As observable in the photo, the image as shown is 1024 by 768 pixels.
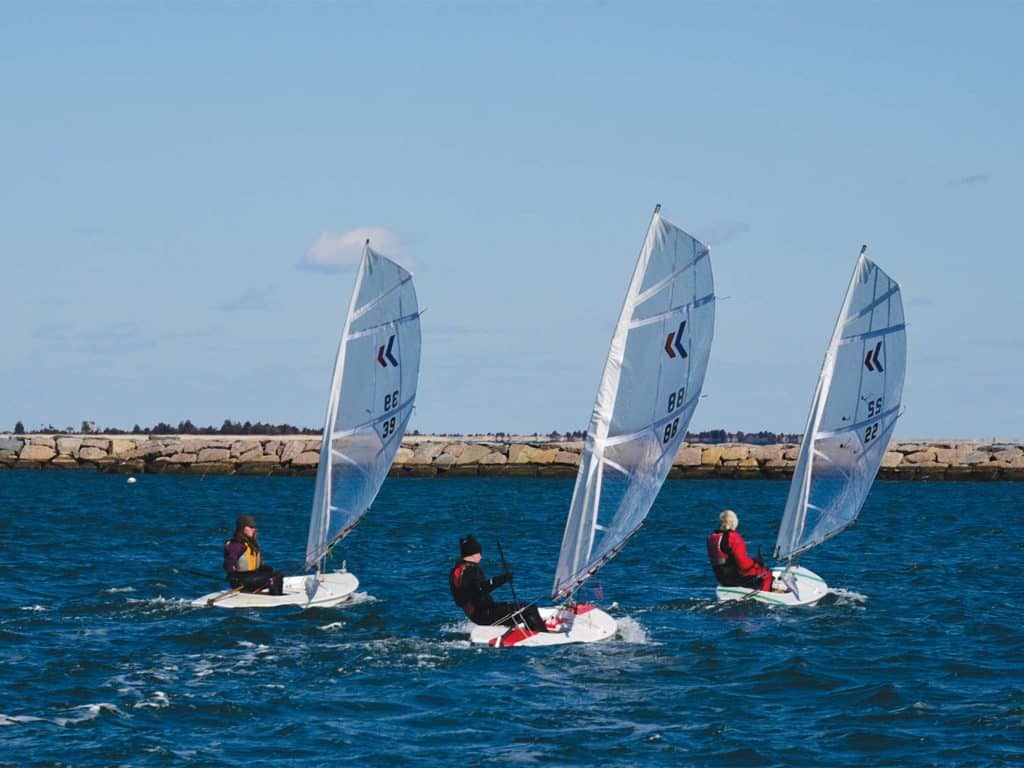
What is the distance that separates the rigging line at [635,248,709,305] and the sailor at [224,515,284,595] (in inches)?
296

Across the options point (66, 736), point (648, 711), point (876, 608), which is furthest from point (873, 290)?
point (66, 736)

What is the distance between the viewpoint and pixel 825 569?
1300 inches

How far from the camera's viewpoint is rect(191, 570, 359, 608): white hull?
82.1 feet

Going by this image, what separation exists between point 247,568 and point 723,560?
7.74 meters

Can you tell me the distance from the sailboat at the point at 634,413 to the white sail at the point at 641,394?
1cm

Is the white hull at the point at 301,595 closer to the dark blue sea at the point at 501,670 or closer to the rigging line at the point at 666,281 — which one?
the dark blue sea at the point at 501,670

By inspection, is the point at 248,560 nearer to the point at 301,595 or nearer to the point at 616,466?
the point at 301,595

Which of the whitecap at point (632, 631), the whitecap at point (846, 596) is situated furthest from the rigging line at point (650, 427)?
the whitecap at point (846, 596)

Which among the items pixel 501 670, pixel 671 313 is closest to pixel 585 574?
pixel 501 670

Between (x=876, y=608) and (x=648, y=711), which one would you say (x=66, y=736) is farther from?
(x=876, y=608)

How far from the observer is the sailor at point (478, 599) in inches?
857

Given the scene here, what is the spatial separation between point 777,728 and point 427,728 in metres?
3.81

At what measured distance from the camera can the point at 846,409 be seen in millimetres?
27812

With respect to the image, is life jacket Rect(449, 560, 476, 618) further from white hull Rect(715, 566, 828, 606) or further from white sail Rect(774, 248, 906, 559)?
white sail Rect(774, 248, 906, 559)
